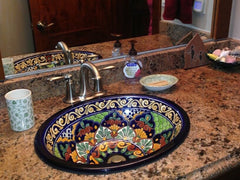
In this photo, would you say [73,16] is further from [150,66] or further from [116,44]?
[150,66]

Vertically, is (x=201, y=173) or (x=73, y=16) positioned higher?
(x=73, y=16)

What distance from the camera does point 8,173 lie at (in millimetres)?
829

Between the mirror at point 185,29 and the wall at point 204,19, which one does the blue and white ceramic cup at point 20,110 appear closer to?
the mirror at point 185,29

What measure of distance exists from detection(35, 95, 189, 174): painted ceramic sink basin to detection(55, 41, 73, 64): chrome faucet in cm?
25

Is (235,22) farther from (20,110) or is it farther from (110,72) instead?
(20,110)

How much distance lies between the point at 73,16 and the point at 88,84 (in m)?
0.30

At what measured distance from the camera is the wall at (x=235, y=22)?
5.27 ft

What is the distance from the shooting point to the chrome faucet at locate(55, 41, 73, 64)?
4.23ft

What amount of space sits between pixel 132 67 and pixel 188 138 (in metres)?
0.52

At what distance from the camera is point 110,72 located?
1.38m

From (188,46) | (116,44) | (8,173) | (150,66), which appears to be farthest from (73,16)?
(8,173)

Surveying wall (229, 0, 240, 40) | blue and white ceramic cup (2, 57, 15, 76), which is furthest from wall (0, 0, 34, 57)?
wall (229, 0, 240, 40)

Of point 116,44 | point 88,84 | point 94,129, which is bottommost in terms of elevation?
point 94,129

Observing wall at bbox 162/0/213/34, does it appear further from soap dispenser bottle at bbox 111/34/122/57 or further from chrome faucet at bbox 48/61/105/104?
chrome faucet at bbox 48/61/105/104
